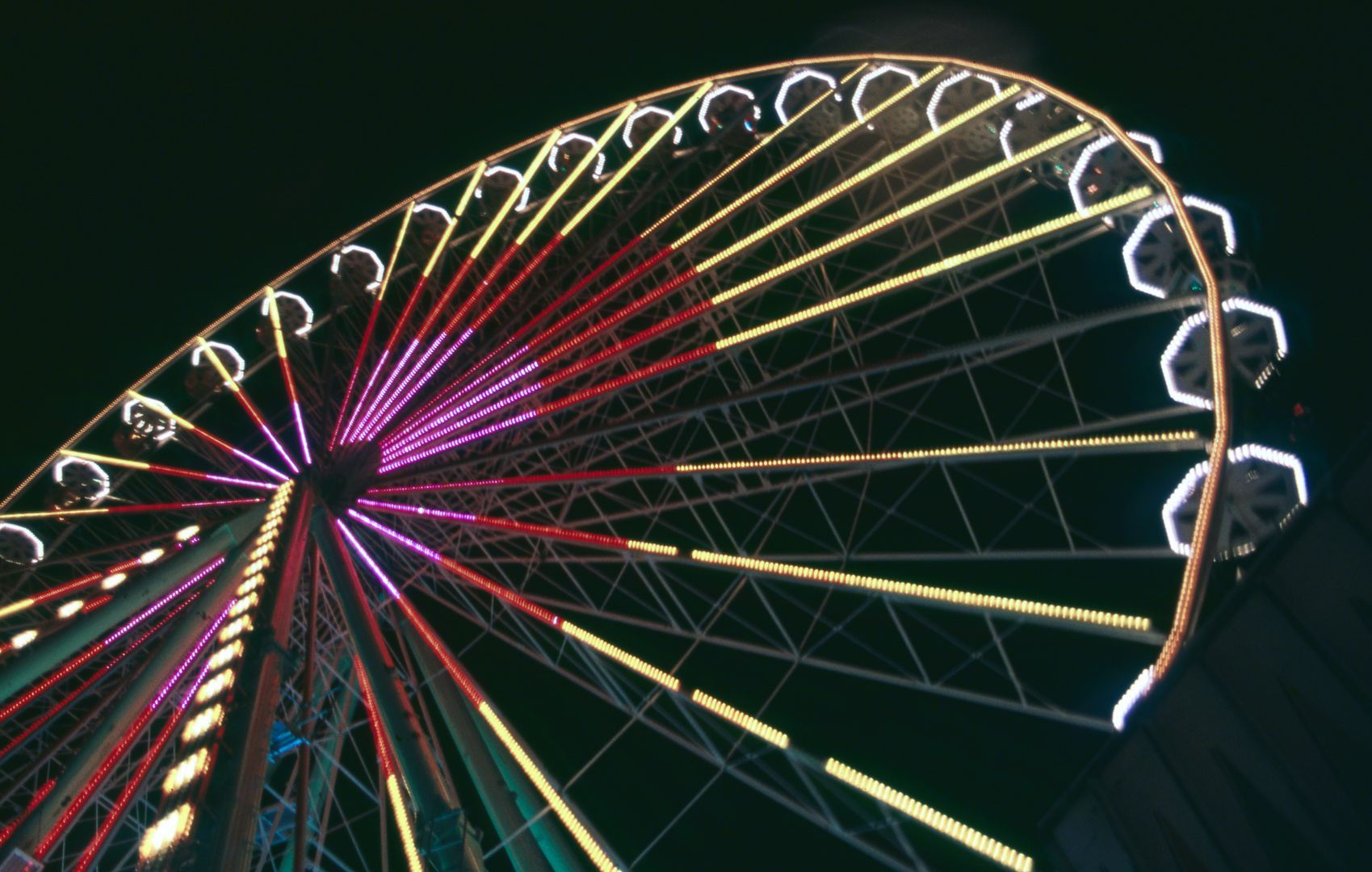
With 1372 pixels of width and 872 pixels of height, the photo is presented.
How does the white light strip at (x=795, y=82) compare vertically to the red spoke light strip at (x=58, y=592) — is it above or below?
above

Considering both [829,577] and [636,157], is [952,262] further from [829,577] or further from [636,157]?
[636,157]

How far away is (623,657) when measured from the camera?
9.73 meters

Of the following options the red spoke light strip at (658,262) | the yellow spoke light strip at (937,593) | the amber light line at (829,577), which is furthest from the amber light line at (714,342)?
the yellow spoke light strip at (937,593)

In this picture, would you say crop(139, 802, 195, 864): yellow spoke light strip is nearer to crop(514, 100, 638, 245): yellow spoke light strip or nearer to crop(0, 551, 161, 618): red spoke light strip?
crop(0, 551, 161, 618): red spoke light strip

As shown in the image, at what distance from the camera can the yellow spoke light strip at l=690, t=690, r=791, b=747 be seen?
8234 millimetres

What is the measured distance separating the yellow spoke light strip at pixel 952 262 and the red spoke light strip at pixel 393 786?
5.59 metres

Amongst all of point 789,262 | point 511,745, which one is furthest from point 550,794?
point 789,262

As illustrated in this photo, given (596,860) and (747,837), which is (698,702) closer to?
(596,860)

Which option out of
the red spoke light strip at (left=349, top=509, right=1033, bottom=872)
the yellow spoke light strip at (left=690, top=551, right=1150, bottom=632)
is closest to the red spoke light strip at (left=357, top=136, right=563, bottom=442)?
the red spoke light strip at (left=349, top=509, right=1033, bottom=872)

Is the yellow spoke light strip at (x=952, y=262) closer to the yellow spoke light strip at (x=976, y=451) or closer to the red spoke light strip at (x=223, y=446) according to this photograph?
the yellow spoke light strip at (x=976, y=451)

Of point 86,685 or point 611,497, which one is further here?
point 611,497

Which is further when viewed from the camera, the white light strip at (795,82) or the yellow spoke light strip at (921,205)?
the white light strip at (795,82)

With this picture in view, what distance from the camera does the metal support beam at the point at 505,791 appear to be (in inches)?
350

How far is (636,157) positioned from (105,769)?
10.5m
